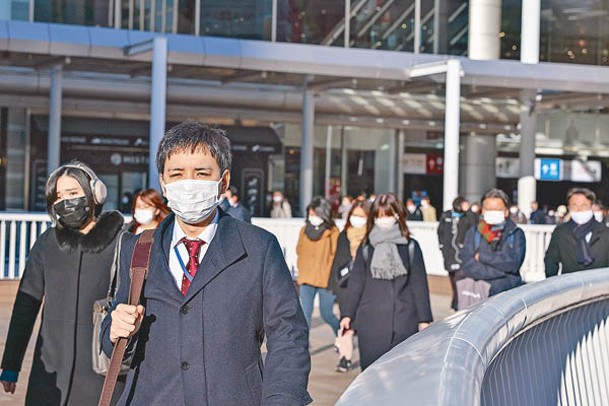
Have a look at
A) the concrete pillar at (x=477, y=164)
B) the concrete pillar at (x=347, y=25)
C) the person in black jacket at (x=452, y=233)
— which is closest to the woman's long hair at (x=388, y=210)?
the person in black jacket at (x=452, y=233)

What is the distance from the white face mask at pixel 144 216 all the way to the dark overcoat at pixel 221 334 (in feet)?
17.7

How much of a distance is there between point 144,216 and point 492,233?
2870mm

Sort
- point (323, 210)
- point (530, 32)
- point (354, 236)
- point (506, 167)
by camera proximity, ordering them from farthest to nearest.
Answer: point (506, 167), point (530, 32), point (323, 210), point (354, 236)

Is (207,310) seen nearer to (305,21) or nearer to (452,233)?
(452,233)

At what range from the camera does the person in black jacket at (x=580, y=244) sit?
10641 millimetres

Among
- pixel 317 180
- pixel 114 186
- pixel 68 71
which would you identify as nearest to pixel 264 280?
pixel 68 71

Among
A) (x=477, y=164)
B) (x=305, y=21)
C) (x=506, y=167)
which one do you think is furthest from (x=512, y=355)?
(x=506, y=167)

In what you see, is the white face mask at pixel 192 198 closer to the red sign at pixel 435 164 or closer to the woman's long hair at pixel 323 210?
the woman's long hair at pixel 323 210

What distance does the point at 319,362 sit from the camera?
12312mm

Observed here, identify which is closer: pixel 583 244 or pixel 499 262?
pixel 499 262

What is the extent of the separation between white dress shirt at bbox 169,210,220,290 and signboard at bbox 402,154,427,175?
110ft

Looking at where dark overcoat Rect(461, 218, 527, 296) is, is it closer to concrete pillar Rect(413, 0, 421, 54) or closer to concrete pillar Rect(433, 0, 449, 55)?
concrete pillar Rect(413, 0, 421, 54)

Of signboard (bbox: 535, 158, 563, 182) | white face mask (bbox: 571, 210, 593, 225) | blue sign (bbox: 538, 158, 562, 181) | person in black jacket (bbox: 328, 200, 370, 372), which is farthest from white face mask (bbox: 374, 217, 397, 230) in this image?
blue sign (bbox: 538, 158, 562, 181)

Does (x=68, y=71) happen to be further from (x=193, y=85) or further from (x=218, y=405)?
(x=218, y=405)
